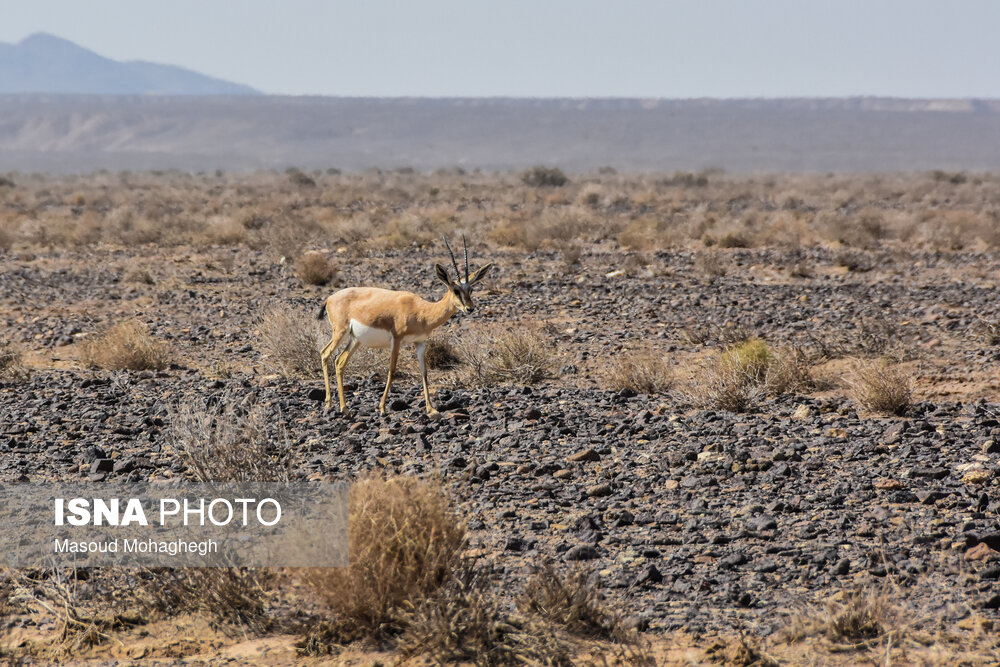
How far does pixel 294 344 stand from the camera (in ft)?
32.4

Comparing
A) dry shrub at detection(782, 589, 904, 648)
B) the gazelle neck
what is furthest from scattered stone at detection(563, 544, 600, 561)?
the gazelle neck

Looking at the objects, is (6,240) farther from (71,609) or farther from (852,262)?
(71,609)

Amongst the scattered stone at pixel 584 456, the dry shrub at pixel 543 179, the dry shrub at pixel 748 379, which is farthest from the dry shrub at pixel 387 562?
the dry shrub at pixel 543 179

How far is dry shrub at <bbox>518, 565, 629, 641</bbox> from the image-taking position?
4457mm

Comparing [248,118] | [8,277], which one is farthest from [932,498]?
[248,118]

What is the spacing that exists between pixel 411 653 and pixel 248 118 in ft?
606

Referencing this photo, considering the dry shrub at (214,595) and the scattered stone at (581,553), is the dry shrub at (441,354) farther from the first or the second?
the dry shrub at (214,595)

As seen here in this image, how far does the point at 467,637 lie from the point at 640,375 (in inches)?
200

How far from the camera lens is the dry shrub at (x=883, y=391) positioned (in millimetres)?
7875

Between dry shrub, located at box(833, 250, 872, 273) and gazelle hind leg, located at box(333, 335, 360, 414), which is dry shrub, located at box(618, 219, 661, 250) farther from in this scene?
gazelle hind leg, located at box(333, 335, 360, 414)

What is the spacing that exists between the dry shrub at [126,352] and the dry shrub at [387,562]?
6530mm

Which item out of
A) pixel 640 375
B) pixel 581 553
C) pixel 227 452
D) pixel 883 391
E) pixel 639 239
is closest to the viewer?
pixel 581 553

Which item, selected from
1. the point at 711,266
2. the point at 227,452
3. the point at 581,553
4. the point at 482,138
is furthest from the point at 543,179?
the point at 482,138

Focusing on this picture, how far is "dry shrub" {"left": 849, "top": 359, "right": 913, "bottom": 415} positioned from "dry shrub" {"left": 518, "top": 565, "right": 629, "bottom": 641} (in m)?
4.20
